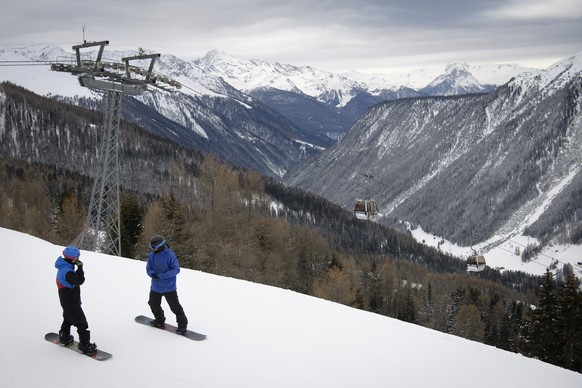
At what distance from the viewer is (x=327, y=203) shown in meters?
189

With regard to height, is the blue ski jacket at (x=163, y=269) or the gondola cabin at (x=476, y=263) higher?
the blue ski jacket at (x=163, y=269)

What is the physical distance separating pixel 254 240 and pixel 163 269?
30519 mm

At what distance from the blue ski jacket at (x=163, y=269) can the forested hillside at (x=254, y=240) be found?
1053 inches

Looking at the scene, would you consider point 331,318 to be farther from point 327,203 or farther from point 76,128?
point 76,128

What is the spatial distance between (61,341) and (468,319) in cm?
6619

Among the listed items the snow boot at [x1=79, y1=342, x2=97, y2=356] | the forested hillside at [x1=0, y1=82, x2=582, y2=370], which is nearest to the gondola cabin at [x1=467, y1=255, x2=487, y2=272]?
the forested hillside at [x1=0, y1=82, x2=582, y2=370]

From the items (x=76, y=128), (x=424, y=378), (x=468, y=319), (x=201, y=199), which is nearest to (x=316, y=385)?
(x=424, y=378)

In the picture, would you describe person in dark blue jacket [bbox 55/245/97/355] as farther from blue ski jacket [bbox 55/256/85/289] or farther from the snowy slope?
the snowy slope

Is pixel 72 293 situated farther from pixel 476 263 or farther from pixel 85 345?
pixel 476 263

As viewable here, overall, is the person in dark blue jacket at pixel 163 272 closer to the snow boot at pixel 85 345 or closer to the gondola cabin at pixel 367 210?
the snow boot at pixel 85 345

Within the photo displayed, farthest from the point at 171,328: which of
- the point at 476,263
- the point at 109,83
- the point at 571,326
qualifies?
the point at 476,263

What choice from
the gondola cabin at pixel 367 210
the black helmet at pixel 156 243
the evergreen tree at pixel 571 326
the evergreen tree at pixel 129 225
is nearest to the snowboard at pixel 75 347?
the black helmet at pixel 156 243

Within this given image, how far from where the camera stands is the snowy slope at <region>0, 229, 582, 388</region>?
851 centimetres

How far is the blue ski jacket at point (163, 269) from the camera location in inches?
392
